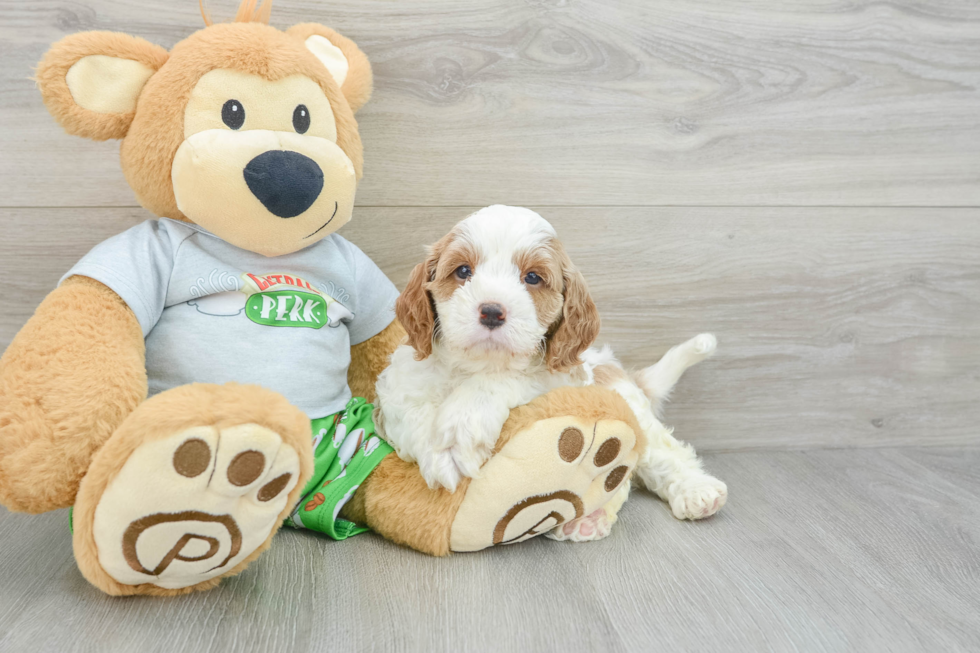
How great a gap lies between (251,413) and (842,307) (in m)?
1.50

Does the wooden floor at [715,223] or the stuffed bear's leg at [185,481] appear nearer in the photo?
the stuffed bear's leg at [185,481]

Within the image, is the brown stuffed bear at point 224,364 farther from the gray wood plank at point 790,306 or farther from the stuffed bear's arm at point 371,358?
the gray wood plank at point 790,306

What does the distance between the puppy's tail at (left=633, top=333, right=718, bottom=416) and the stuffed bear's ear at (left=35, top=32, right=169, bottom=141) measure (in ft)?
3.71

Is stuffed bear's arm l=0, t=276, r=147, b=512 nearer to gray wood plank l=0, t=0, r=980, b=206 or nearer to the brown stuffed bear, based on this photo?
the brown stuffed bear

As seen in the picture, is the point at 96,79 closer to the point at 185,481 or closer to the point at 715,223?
the point at 185,481

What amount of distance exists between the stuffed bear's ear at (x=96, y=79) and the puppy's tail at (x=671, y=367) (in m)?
1.13

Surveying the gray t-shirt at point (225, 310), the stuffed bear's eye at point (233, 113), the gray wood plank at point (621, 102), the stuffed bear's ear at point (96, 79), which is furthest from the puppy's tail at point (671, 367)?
the stuffed bear's ear at point (96, 79)

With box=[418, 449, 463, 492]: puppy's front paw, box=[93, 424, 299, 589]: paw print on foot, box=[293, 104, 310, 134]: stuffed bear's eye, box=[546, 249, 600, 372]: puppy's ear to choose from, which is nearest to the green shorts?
box=[418, 449, 463, 492]: puppy's front paw

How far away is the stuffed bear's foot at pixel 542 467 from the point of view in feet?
3.63

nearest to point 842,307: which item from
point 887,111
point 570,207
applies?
point 887,111

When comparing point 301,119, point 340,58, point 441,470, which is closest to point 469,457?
point 441,470

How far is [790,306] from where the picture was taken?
5.70ft

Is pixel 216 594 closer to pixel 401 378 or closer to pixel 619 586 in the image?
pixel 401 378

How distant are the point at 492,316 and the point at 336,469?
0.42m
